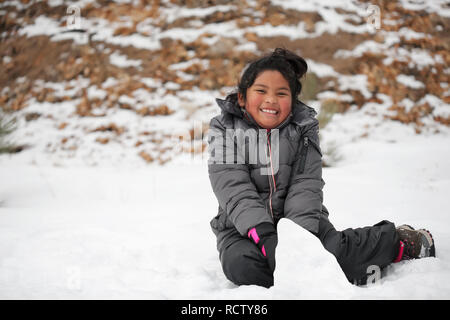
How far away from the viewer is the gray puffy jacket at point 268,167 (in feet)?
5.23

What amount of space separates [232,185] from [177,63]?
16.2ft

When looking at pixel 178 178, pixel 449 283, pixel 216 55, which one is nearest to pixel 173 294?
pixel 449 283

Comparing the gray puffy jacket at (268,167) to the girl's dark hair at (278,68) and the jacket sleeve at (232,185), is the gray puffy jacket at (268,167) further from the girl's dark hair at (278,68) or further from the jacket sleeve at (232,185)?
the girl's dark hair at (278,68)

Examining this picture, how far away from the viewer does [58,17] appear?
689cm

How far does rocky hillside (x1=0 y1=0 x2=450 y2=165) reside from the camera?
5.22 metres

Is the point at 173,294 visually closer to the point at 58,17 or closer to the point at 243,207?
the point at 243,207

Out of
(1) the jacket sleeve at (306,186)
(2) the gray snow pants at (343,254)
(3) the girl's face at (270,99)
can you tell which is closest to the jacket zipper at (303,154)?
(1) the jacket sleeve at (306,186)

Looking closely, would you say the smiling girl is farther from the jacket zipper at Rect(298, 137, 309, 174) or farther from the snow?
the snow

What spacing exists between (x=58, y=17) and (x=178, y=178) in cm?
539

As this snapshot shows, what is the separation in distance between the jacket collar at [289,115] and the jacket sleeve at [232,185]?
98mm

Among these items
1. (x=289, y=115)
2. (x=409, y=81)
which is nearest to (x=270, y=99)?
(x=289, y=115)

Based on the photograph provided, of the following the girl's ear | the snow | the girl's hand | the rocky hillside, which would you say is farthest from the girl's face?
the snow

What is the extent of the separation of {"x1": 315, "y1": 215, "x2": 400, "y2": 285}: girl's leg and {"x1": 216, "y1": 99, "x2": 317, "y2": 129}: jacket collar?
59cm
